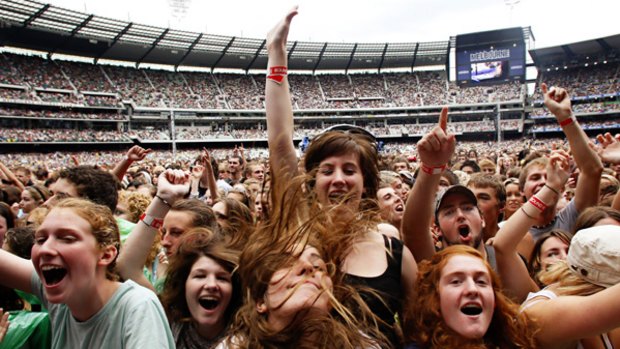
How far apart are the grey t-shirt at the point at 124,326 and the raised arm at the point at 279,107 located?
89 centimetres

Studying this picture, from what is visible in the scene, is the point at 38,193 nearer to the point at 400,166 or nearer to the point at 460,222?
the point at 460,222

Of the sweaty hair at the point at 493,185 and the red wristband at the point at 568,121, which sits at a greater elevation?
the red wristband at the point at 568,121

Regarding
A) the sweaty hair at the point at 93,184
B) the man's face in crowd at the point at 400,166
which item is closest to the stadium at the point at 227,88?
the man's face in crowd at the point at 400,166

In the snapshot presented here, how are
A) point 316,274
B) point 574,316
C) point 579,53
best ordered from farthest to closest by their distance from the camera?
point 579,53 < point 574,316 < point 316,274

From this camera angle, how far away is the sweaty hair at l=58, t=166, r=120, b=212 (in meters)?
3.38

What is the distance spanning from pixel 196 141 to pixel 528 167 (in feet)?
162

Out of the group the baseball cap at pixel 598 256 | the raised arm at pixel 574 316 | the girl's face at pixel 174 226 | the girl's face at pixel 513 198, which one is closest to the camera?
the raised arm at pixel 574 316

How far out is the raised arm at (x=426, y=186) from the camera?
2.22m

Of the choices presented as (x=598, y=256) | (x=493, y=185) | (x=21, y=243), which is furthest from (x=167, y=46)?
(x=598, y=256)

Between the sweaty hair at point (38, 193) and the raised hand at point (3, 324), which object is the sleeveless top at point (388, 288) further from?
the sweaty hair at point (38, 193)

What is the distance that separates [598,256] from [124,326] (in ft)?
7.38

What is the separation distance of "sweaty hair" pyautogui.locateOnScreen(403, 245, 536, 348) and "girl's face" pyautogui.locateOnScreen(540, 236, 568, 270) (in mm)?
1110

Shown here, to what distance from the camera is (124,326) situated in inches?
75.4

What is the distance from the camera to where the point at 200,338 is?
2.35 meters
